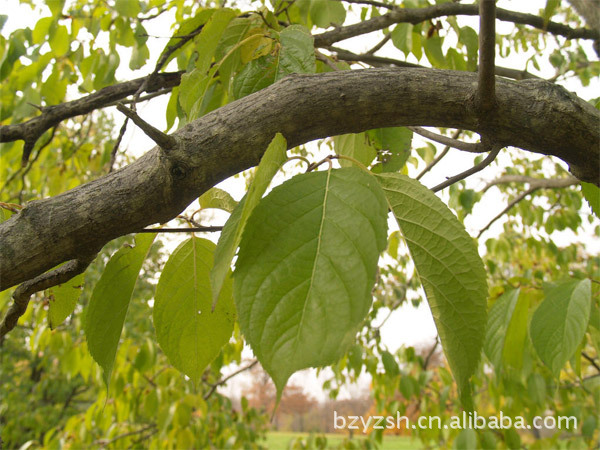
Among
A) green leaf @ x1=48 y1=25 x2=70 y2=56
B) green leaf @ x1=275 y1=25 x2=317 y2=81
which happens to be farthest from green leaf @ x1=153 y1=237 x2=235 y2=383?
green leaf @ x1=48 y1=25 x2=70 y2=56

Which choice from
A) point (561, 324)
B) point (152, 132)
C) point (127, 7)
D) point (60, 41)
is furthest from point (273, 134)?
point (60, 41)

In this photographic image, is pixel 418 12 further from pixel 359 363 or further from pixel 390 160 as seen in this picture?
pixel 359 363

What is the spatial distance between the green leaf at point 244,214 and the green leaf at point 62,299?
1.05ft

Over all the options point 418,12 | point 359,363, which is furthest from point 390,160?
point 359,363

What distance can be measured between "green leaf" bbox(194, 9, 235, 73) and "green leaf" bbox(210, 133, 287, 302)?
18.1 inches

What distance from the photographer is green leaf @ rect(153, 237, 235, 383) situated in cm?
56

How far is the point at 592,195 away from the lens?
0.63 metres

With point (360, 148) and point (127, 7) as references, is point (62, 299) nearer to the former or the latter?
point (360, 148)

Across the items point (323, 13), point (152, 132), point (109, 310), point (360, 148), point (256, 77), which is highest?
point (323, 13)

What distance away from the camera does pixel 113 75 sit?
4.77ft

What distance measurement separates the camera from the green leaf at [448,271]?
1.22 feet

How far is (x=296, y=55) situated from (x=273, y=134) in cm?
28

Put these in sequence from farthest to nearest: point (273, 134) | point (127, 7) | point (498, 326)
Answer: point (127, 7)
point (498, 326)
point (273, 134)

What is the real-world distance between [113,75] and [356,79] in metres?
1.22
